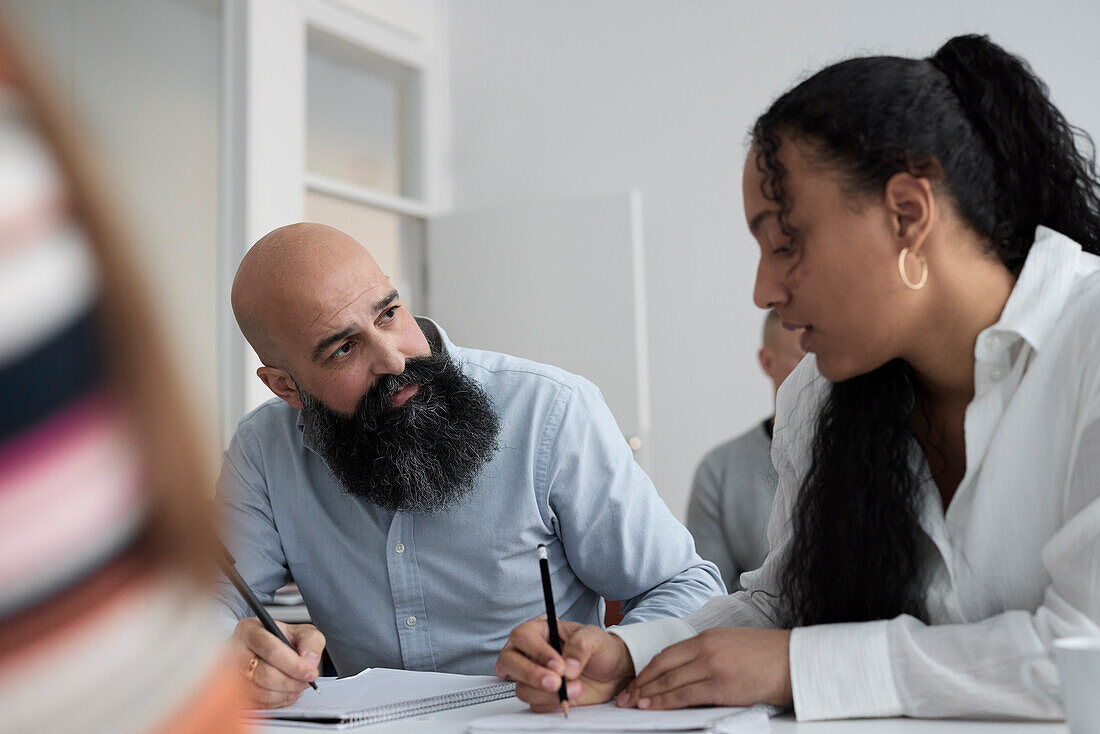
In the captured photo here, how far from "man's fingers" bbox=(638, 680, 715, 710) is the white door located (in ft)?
11.7

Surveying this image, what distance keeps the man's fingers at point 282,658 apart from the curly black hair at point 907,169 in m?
0.60

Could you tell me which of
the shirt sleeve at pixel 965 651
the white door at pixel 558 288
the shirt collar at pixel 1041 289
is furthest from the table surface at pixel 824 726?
the white door at pixel 558 288

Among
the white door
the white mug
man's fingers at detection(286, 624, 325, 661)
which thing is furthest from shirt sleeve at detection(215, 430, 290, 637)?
the white door

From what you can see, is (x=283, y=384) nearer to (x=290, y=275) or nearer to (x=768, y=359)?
(x=290, y=275)

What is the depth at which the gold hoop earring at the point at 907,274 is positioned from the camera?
108 cm

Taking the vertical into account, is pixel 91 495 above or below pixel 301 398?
above

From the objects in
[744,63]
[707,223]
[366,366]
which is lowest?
[707,223]

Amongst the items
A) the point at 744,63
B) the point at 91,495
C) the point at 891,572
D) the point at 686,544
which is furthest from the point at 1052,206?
the point at 744,63

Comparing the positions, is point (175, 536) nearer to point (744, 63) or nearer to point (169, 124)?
point (169, 124)

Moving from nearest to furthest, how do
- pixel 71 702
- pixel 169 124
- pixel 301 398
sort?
pixel 71 702 < pixel 301 398 < pixel 169 124

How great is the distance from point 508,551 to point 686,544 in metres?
0.30

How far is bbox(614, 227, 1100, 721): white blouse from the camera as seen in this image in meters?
0.95

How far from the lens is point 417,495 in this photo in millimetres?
1748

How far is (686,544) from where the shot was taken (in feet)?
5.81
